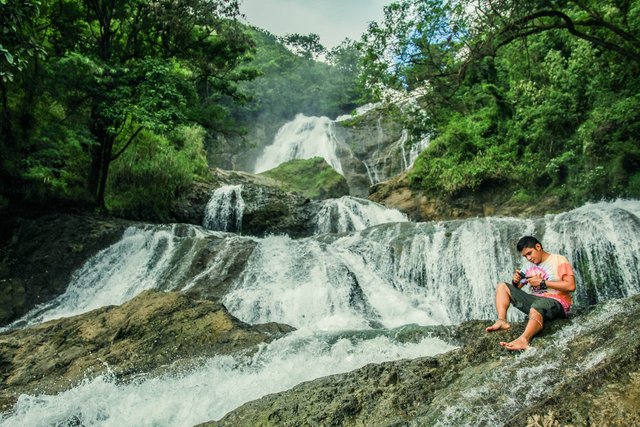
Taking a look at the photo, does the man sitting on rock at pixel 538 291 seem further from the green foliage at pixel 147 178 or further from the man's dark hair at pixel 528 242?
the green foliage at pixel 147 178

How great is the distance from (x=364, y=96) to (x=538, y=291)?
7662 mm

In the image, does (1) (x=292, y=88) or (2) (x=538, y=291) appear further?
(1) (x=292, y=88)

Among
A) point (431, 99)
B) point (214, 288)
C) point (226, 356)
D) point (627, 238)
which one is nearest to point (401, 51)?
point (431, 99)

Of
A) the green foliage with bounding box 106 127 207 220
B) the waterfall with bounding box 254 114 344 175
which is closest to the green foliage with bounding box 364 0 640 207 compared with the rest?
the green foliage with bounding box 106 127 207 220

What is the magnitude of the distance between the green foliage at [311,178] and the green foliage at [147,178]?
25.1ft

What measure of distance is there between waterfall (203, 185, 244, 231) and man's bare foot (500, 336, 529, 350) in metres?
14.0

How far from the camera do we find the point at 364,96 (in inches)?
407

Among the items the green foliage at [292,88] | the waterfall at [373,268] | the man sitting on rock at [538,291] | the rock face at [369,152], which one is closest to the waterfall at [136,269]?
the waterfall at [373,268]

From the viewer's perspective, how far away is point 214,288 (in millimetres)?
9375

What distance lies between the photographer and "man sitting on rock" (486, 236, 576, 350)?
10.5 ft

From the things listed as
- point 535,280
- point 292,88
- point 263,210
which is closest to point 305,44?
point 292,88

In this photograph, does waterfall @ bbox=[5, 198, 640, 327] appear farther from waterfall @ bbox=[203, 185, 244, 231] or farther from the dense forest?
waterfall @ bbox=[203, 185, 244, 231]

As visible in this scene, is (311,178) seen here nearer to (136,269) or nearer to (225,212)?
(225,212)

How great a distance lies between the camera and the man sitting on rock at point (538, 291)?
10.5ft
